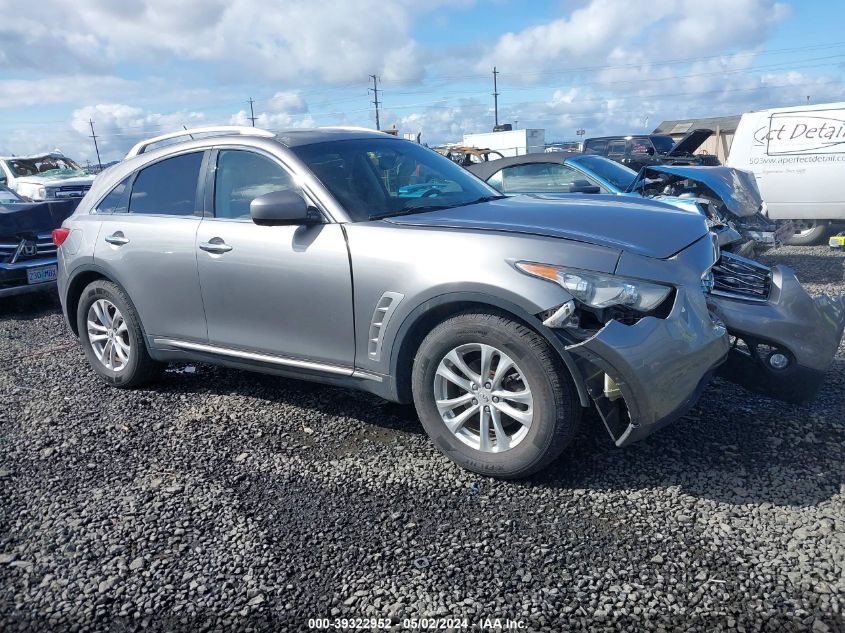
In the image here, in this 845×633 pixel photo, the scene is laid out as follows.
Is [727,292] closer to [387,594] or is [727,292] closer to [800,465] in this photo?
[800,465]

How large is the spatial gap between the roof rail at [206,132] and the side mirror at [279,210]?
77 cm

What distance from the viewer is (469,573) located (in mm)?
2719

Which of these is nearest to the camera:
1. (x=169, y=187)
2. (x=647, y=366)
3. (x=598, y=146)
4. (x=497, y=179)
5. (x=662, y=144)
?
(x=647, y=366)

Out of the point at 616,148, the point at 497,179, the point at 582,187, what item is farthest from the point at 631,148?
the point at 582,187

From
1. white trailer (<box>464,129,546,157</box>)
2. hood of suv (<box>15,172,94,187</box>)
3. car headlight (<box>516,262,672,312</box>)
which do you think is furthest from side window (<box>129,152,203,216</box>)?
white trailer (<box>464,129,546,157</box>)

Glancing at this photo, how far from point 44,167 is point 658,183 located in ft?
52.7

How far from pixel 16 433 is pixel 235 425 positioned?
143cm

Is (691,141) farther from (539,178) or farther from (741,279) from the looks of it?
(741,279)

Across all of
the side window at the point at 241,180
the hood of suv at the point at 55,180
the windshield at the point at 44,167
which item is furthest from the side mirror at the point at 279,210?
the windshield at the point at 44,167

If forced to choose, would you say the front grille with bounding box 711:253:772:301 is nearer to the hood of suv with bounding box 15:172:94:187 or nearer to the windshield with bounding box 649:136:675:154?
the hood of suv with bounding box 15:172:94:187

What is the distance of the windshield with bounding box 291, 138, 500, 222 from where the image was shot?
12.8 ft

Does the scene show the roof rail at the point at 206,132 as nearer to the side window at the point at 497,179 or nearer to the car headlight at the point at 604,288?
the car headlight at the point at 604,288

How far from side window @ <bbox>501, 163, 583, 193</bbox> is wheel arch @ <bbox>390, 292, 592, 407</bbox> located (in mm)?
5466

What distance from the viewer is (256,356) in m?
4.09
